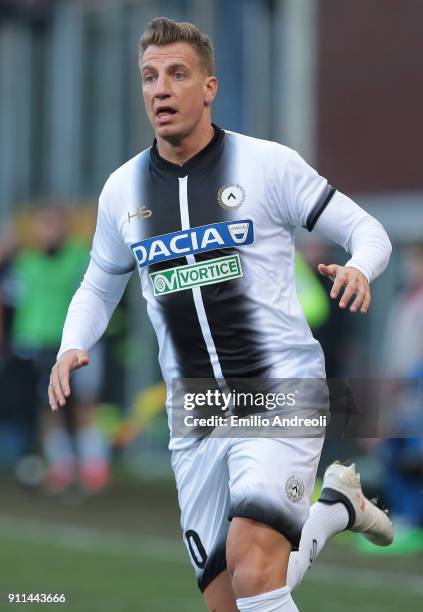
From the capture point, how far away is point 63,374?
225 inches

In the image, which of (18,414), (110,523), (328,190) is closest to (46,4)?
(18,414)

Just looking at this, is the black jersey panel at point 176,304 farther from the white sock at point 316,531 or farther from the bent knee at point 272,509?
the white sock at point 316,531

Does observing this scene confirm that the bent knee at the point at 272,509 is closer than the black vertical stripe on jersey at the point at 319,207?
Yes

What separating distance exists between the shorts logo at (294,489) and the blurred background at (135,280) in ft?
8.86

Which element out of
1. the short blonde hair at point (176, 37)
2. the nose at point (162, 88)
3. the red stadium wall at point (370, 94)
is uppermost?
the red stadium wall at point (370, 94)

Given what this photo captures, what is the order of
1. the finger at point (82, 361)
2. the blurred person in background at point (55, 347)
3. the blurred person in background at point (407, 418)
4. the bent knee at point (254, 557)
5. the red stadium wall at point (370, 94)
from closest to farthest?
the bent knee at point (254, 557)
the finger at point (82, 361)
the blurred person in background at point (407, 418)
the blurred person in background at point (55, 347)
the red stadium wall at point (370, 94)

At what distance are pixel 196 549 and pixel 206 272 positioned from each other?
104cm

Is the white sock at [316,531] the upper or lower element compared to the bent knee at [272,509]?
lower

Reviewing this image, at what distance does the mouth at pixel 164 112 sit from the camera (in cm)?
568

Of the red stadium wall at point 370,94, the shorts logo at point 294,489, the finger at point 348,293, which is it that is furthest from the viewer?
the red stadium wall at point 370,94

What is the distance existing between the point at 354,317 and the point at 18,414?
11.0ft

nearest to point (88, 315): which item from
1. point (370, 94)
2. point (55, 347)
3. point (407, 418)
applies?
point (407, 418)

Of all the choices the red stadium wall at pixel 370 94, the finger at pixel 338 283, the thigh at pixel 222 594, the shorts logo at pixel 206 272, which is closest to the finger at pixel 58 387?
the shorts logo at pixel 206 272

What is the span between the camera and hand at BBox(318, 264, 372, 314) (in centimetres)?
519
